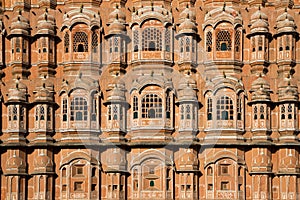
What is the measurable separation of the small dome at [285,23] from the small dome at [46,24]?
12.2 metres

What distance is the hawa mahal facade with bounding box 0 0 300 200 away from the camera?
32.3 metres

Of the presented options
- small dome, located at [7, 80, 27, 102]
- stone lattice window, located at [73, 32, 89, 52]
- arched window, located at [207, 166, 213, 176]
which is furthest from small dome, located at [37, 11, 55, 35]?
arched window, located at [207, 166, 213, 176]

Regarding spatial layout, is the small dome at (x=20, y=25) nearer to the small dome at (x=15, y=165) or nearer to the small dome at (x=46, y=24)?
the small dome at (x=46, y=24)

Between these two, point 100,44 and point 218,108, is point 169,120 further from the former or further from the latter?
point 100,44

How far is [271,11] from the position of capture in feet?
111

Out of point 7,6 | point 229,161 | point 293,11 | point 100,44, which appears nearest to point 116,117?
point 100,44

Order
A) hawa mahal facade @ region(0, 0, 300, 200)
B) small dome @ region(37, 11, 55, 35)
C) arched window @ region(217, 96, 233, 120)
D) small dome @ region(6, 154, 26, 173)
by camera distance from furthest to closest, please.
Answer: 1. small dome @ region(37, 11, 55, 35)
2. arched window @ region(217, 96, 233, 120)
3. small dome @ region(6, 154, 26, 173)
4. hawa mahal facade @ region(0, 0, 300, 200)

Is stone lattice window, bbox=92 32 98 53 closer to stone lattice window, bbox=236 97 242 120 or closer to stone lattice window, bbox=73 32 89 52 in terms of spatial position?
stone lattice window, bbox=73 32 89 52

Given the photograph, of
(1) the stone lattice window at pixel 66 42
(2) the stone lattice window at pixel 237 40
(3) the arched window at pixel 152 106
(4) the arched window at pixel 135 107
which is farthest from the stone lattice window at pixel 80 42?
(2) the stone lattice window at pixel 237 40

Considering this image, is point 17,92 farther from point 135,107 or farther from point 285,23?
point 285,23

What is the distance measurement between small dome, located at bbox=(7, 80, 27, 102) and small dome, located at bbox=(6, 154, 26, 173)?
3008 mm

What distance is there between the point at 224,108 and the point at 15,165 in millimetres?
11431

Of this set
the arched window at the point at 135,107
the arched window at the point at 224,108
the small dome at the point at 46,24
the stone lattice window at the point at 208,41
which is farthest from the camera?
the small dome at the point at 46,24

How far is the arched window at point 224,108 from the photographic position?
32594 mm
